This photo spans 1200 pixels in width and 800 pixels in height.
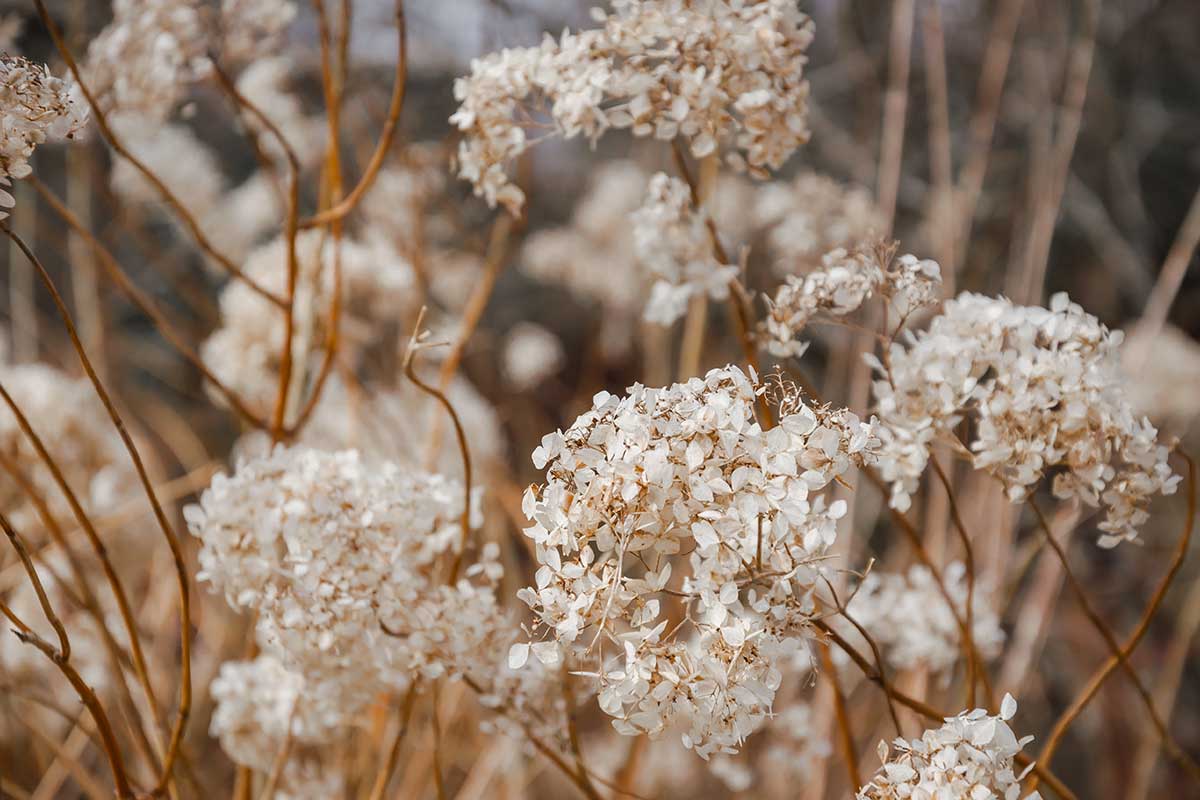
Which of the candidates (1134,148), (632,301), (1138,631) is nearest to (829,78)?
(1134,148)

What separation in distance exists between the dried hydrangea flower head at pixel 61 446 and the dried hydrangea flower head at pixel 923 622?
2.46ft

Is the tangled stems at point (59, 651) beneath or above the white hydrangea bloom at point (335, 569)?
beneath

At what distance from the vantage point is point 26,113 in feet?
1.25

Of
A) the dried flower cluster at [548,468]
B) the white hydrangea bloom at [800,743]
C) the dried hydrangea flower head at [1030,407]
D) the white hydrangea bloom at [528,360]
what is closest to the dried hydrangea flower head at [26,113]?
the dried flower cluster at [548,468]

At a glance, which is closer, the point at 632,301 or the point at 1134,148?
the point at 632,301

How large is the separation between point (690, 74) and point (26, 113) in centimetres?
31

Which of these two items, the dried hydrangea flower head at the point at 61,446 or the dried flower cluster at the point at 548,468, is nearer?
the dried flower cluster at the point at 548,468

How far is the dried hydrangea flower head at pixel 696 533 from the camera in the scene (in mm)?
347

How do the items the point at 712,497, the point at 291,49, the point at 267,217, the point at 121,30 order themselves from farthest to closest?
1. the point at 267,217
2. the point at 291,49
3. the point at 121,30
4. the point at 712,497

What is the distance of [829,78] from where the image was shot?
2018 millimetres

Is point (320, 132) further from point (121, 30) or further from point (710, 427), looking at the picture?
point (710, 427)

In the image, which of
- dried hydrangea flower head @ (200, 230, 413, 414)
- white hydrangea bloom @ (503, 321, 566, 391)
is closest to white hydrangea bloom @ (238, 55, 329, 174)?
dried hydrangea flower head @ (200, 230, 413, 414)

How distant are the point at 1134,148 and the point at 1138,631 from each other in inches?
69.7

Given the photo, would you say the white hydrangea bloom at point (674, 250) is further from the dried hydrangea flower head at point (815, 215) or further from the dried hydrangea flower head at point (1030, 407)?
Answer: the dried hydrangea flower head at point (815, 215)
